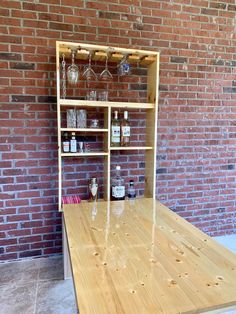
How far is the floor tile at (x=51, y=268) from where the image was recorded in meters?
1.94

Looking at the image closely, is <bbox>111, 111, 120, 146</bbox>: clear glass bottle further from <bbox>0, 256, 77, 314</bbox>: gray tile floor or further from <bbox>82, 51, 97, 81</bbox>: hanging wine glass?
<bbox>0, 256, 77, 314</bbox>: gray tile floor

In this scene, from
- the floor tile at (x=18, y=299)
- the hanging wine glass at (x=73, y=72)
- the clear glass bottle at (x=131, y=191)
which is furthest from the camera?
the clear glass bottle at (x=131, y=191)

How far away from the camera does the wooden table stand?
0.85 meters

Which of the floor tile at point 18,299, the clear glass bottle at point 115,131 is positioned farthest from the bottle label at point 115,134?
the floor tile at point 18,299

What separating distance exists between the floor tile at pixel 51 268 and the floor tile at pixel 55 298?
62 millimetres

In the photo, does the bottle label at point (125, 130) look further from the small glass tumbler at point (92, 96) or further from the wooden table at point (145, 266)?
the wooden table at point (145, 266)

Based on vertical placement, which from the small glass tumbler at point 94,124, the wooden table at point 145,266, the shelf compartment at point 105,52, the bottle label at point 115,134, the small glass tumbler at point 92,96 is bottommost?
the wooden table at point 145,266

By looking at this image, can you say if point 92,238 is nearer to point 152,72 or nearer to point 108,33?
point 152,72

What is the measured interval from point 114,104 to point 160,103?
58cm

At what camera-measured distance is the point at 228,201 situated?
2.65m

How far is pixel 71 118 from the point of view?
1990mm

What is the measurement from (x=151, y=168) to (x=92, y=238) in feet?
3.21

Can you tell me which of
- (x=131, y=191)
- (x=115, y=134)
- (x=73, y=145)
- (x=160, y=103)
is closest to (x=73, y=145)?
(x=73, y=145)

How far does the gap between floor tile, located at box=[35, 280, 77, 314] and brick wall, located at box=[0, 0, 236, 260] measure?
384 millimetres
